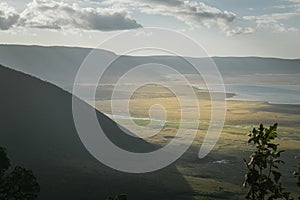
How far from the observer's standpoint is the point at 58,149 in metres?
108

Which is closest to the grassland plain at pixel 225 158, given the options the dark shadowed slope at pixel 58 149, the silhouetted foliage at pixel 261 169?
the dark shadowed slope at pixel 58 149

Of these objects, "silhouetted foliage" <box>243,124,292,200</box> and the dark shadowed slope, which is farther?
the dark shadowed slope

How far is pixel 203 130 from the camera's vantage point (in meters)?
172

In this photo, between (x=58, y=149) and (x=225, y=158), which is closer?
(x=58, y=149)

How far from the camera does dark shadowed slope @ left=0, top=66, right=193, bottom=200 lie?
83688mm

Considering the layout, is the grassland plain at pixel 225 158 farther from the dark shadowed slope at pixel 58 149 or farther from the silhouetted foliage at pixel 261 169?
the silhouetted foliage at pixel 261 169

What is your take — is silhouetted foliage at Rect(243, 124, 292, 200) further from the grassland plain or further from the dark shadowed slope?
the dark shadowed slope

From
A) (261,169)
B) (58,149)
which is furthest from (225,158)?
(261,169)

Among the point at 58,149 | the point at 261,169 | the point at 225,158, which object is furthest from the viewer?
the point at 225,158

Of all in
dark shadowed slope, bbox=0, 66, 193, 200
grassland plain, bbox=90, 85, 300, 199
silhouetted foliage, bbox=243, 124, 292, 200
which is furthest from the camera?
grassland plain, bbox=90, 85, 300, 199

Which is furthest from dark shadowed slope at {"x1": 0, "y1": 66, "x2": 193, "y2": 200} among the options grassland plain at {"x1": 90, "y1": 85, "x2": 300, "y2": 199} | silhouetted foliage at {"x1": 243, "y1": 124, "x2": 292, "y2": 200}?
silhouetted foliage at {"x1": 243, "y1": 124, "x2": 292, "y2": 200}

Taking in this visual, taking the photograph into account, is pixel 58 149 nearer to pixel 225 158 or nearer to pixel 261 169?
pixel 225 158

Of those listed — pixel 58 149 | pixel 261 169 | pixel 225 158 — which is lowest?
pixel 225 158

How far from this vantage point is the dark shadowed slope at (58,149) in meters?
83.7
